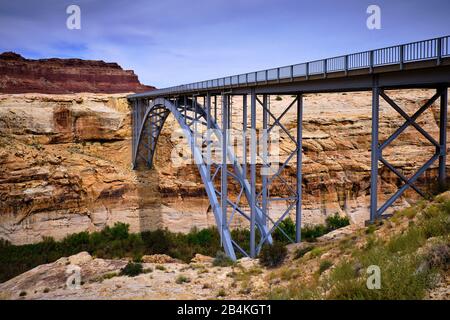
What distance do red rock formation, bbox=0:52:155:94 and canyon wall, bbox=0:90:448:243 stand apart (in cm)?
2321

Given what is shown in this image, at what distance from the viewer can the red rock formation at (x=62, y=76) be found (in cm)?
5794

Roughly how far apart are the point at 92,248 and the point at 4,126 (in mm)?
14501

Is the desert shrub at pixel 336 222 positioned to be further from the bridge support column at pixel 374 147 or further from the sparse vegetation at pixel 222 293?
the sparse vegetation at pixel 222 293

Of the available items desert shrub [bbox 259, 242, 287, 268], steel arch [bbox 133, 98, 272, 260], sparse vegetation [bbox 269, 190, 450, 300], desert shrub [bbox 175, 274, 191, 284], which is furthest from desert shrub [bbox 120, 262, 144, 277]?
sparse vegetation [bbox 269, 190, 450, 300]

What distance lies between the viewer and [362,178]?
3391 cm

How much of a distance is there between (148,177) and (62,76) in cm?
3727

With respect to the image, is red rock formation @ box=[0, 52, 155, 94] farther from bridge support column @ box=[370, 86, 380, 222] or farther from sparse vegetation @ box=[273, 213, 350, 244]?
bridge support column @ box=[370, 86, 380, 222]

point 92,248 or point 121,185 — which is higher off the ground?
point 121,185

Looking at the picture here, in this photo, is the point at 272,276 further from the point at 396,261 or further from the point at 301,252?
the point at 396,261

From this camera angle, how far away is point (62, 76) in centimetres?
6444

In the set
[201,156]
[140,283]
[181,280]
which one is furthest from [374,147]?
[201,156]

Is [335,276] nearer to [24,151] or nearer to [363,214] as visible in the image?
[363,214]

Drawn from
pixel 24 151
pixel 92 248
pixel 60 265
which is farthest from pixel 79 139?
pixel 60 265
